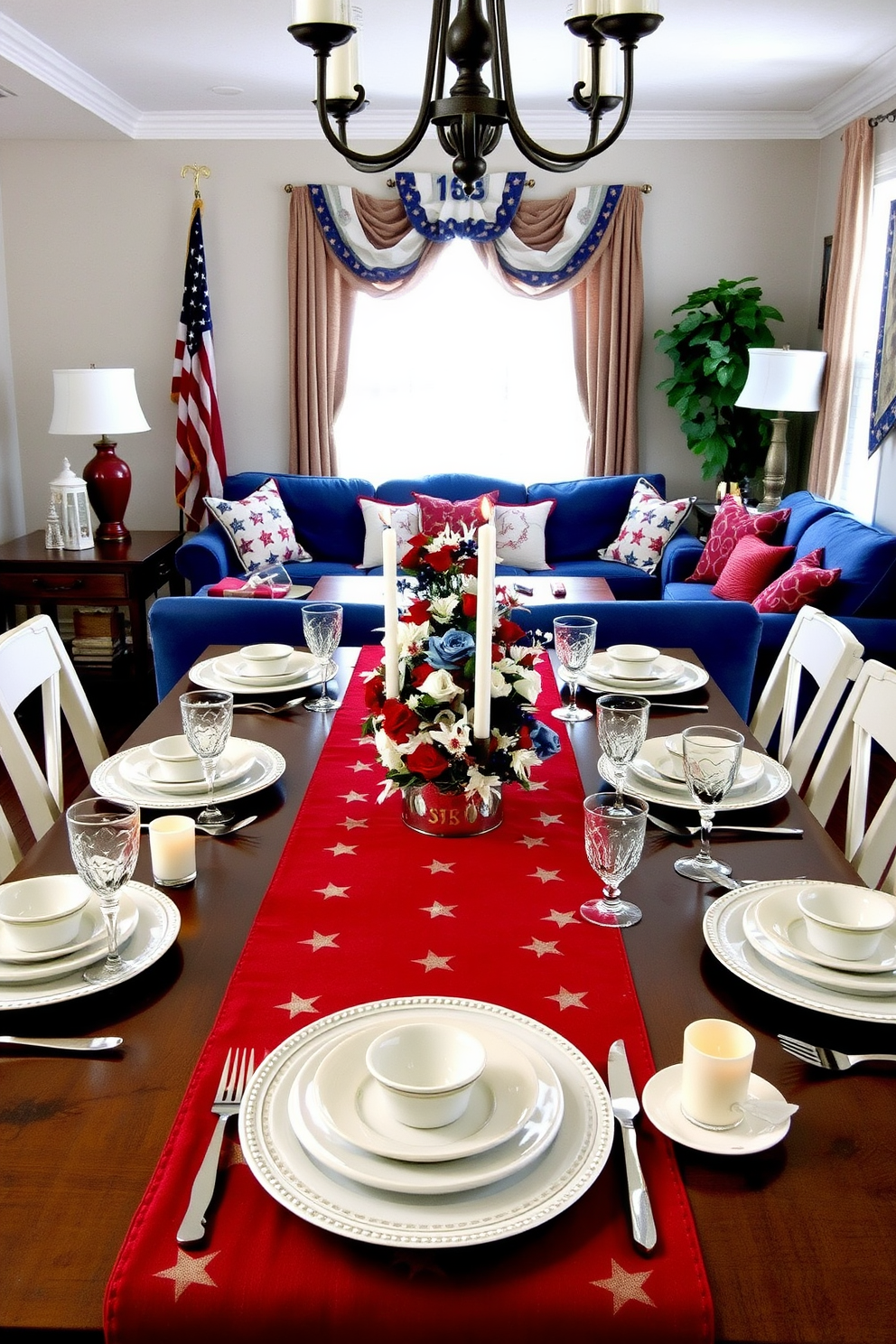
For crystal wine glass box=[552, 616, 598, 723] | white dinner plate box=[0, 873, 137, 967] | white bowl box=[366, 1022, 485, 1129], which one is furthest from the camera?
crystal wine glass box=[552, 616, 598, 723]

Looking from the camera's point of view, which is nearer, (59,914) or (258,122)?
(59,914)

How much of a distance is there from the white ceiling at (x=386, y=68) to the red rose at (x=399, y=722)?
120 inches

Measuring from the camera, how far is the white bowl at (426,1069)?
2.95ft

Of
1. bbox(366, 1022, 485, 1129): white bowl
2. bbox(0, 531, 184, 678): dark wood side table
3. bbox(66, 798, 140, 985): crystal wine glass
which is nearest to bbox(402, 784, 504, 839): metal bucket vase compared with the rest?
bbox(66, 798, 140, 985): crystal wine glass

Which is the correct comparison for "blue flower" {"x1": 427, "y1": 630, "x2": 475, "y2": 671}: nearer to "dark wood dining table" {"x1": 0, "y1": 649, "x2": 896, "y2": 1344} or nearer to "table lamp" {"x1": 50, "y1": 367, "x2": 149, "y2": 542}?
"dark wood dining table" {"x1": 0, "y1": 649, "x2": 896, "y2": 1344}

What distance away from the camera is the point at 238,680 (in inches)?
88.1

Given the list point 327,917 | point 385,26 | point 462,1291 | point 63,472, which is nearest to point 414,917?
point 327,917

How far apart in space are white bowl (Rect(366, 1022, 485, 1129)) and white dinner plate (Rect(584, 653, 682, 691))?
1292mm

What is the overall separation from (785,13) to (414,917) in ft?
12.0

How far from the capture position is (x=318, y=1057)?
1016 mm

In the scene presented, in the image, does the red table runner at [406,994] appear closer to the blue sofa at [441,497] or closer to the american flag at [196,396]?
the blue sofa at [441,497]

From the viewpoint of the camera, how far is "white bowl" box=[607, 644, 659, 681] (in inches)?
89.7

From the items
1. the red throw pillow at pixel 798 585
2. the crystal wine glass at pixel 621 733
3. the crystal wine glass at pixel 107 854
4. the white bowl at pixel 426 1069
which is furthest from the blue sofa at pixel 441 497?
the white bowl at pixel 426 1069

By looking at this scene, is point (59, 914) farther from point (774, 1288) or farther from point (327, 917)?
point (774, 1288)
